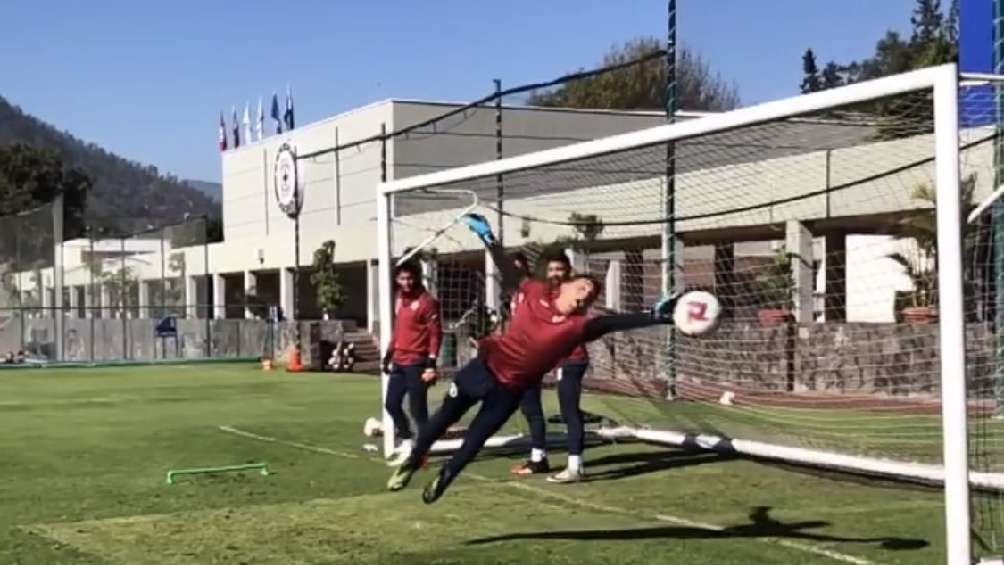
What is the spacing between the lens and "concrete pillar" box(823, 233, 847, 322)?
2114 centimetres

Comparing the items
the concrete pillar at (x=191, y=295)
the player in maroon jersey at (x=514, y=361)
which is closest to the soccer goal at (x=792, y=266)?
the player in maroon jersey at (x=514, y=361)

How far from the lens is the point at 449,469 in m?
9.34

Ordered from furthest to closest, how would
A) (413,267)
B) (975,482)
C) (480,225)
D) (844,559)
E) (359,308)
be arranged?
(359,308)
(413,267)
(480,225)
(975,482)
(844,559)

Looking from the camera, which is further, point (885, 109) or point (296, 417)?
point (296, 417)

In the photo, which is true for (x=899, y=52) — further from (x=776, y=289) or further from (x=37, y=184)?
(x=37, y=184)

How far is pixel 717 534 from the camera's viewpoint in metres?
9.57

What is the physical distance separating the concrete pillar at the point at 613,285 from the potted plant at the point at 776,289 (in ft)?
6.78

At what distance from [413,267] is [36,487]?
410cm

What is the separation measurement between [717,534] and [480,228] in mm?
3533

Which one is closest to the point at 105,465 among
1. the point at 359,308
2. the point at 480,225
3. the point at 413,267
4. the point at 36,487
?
the point at 36,487

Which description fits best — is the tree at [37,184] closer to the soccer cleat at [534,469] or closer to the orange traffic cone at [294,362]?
the orange traffic cone at [294,362]

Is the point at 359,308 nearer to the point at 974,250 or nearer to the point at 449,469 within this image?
→ the point at 974,250

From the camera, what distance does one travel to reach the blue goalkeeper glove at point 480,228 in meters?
11.5

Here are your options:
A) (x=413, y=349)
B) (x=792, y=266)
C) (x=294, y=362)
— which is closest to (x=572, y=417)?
(x=413, y=349)
